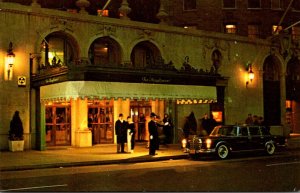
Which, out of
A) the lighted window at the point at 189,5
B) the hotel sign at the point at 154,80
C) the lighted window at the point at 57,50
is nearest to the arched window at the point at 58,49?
the lighted window at the point at 57,50

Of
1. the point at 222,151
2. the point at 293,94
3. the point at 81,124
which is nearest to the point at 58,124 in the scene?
the point at 81,124

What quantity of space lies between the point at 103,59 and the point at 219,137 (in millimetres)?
9814

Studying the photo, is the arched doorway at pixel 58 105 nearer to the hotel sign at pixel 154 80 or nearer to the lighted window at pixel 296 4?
the hotel sign at pixel 154 80

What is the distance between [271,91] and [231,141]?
15140 millimetres

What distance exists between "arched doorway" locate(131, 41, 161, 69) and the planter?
877 cm

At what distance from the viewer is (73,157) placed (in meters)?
19.6

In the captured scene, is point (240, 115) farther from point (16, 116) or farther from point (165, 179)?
point (165, 179)

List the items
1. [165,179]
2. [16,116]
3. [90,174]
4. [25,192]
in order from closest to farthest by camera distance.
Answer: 1. [25,192]
2. [165,179]
3. [90,174]
4. [16,116]

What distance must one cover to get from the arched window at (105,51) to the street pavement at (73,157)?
533cm

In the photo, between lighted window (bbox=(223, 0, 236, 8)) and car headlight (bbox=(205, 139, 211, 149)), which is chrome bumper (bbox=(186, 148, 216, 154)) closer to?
car headlight (bbox=(205, 139, 211, 149))

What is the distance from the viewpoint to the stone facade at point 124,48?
22.5m

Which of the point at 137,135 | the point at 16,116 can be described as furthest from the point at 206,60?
the point at 16,116

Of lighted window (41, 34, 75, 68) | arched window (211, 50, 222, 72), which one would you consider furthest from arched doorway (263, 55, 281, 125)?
lighted window (41, 34, 75, 68)

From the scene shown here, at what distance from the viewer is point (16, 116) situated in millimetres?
21891
